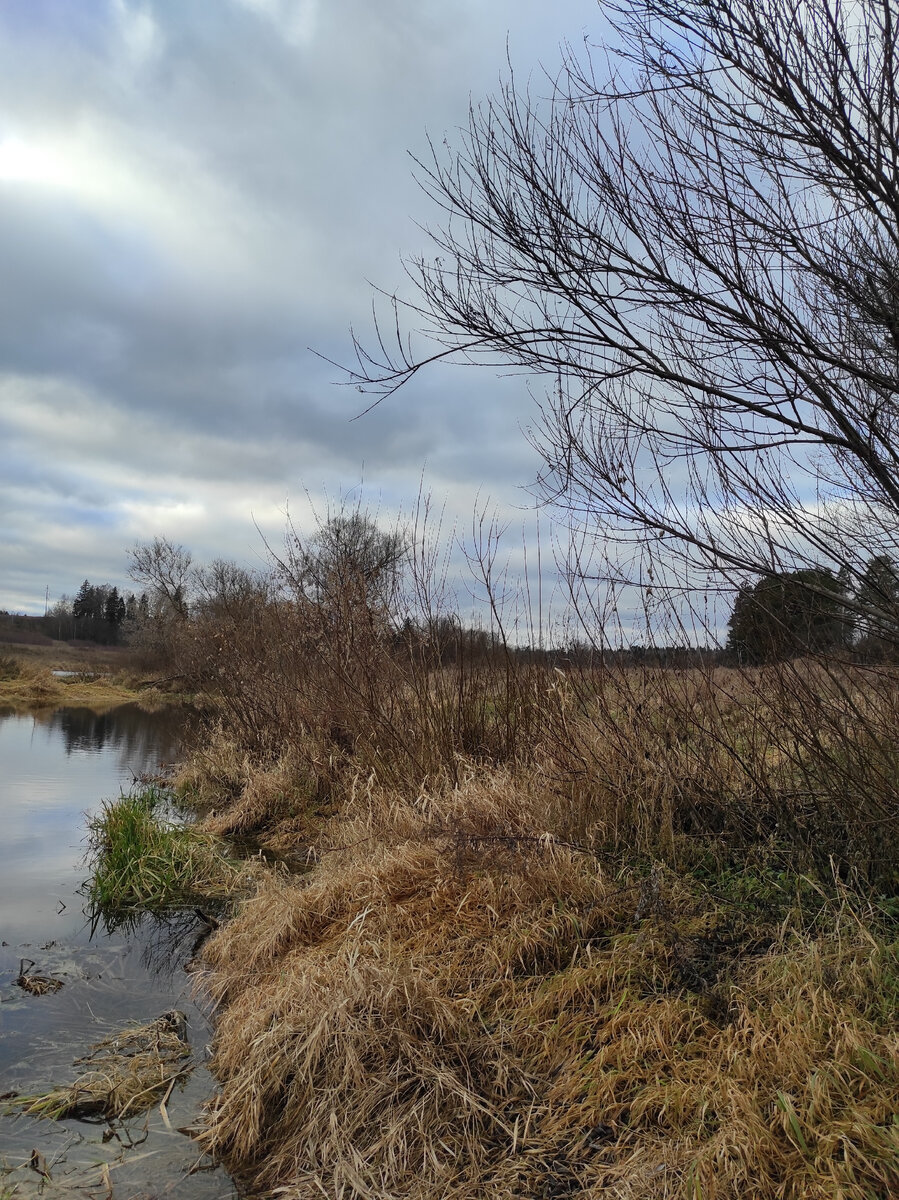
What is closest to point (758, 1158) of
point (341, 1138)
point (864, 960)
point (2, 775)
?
point (864, 960)

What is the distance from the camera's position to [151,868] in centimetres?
692

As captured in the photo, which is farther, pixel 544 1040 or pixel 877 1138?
pixel 544 1040

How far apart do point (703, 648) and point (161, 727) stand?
2013cm

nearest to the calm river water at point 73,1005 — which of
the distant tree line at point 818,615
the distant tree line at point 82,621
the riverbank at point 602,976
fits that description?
the riverbank at point 602,976

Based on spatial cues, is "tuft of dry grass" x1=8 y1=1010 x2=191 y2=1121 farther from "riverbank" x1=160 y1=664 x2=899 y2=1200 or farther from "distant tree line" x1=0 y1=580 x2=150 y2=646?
"distant tree line" x1=0 y1=580 x2=150 y2=646

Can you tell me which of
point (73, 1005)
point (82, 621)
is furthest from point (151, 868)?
point (82, 621)

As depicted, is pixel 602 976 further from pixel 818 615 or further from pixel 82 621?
pixel 82 621

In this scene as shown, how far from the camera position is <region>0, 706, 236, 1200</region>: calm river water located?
3.07 metres

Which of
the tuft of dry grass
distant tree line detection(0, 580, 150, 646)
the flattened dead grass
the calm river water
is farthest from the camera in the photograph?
distant tree line detection(0, 580, 150, 646)

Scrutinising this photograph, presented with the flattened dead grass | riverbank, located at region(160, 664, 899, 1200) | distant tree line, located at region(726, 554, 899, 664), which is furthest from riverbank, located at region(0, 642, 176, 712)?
distant tree line, located at region(726, 554, 899, 664)

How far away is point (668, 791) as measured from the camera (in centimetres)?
450

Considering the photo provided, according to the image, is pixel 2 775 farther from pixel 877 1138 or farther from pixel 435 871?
pixel 877 1138

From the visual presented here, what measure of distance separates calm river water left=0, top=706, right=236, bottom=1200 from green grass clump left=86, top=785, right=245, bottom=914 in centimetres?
28

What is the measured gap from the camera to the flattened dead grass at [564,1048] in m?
2.49
